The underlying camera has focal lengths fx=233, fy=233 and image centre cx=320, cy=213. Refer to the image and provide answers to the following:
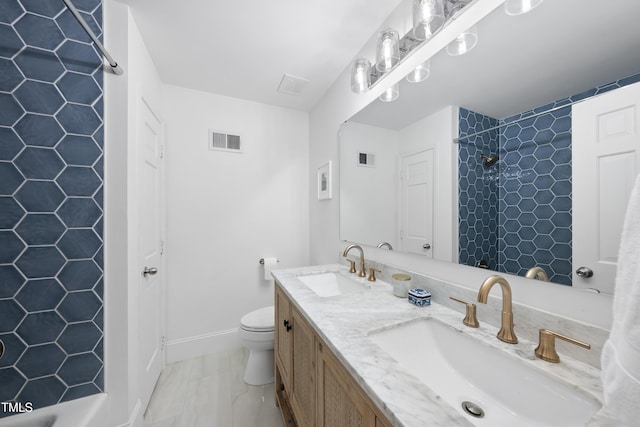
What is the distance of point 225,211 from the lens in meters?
2.20

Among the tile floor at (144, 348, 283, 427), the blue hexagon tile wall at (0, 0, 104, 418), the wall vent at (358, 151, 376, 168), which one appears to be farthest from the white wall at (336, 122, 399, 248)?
the blue hexagon tile wall at (0, 0, 104, 418)

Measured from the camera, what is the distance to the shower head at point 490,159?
2.79 feet

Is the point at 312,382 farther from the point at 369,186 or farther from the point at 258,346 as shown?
the point at 369,186

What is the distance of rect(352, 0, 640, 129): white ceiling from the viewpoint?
599 millimetres

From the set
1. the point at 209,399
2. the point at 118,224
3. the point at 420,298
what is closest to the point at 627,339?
the point at 420,298

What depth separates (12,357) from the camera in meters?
1.07

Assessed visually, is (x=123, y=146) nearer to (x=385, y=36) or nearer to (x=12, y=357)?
(x=12, y=357)

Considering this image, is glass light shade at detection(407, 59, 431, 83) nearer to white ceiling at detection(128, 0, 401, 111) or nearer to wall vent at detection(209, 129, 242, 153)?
white ceiling at detection(128, 0, 401, 111)

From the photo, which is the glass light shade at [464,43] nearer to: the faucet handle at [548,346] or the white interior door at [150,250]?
the faucet handle at [548,346]

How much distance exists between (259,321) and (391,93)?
1.78 meters

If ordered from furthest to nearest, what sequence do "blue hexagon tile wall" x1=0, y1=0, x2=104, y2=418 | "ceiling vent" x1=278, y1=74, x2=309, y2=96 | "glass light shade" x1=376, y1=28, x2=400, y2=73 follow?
"ceiling vent" x1=278, y1=74, x2=309, y2=96
"glass light shade" x1=376, y1=28, x2=400, y2=73
"blue hexagon tile wall" x1=0, y1=0, x2=104, y2=418

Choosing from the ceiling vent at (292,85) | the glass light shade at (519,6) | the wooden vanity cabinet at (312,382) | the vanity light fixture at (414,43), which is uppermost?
the ceiling vent at (292,85)

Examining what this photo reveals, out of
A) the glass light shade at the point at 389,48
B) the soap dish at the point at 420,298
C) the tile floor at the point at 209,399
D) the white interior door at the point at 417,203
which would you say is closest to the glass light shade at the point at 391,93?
the glass light shade at the point at 389,48

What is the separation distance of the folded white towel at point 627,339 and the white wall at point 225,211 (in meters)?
2.21
